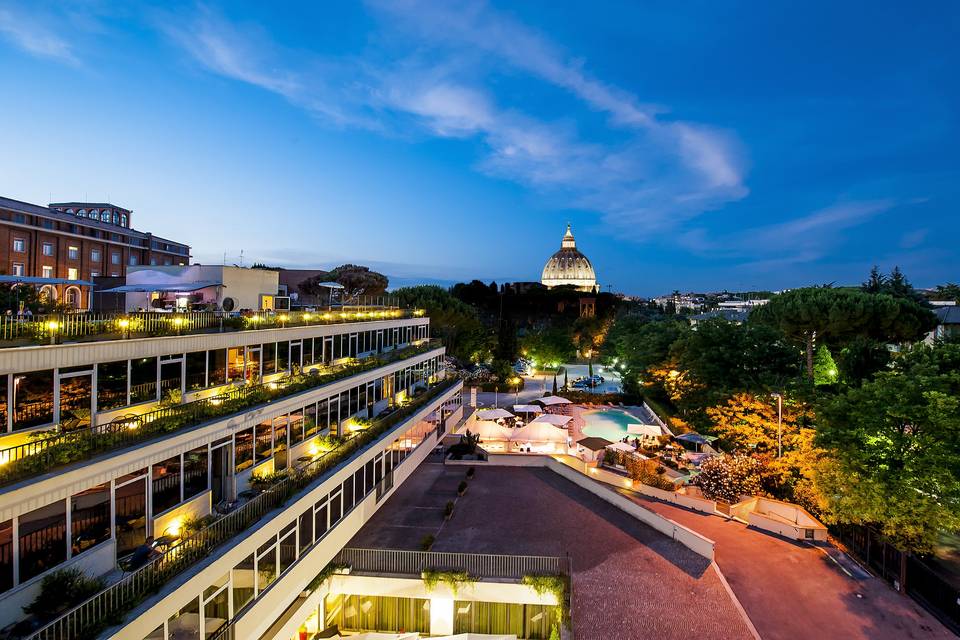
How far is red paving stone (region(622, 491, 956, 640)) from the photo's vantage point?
16562mm

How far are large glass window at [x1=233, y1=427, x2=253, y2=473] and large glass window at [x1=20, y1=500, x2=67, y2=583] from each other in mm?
4668

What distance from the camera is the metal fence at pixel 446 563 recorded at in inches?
682

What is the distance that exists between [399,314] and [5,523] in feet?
71.5

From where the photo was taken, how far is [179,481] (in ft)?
38.6

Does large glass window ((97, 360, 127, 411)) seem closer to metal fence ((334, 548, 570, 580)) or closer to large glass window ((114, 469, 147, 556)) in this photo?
large glass window ((114, 469, 147, 556))

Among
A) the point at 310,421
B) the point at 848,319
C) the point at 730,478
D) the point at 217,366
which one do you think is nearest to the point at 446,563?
the point at 310,421

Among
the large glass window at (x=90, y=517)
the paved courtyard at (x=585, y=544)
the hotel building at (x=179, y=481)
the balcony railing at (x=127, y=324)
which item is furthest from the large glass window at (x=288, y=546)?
the paved courtyard at (x=585, y=544)

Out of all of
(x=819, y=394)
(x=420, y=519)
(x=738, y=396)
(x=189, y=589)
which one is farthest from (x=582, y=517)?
(x=189, y=589)

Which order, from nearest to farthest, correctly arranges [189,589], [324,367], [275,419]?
[189,589]
[275,419]
[324,367]

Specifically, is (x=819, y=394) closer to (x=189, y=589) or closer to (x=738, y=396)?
(x=738, y=396)

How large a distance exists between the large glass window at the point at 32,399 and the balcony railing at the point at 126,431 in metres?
0.47

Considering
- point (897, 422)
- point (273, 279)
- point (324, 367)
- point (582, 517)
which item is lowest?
point (582, 517)

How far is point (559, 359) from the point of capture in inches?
2714

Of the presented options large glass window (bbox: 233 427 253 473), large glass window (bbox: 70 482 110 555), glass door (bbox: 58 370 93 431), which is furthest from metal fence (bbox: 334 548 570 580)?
glass door (bbox: 58 370 93 431)
